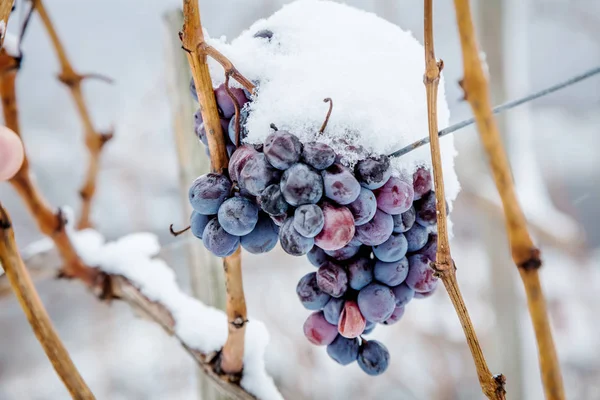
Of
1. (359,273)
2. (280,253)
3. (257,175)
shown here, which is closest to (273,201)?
(257,175)

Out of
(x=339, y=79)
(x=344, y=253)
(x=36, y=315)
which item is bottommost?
(x=36, y=315)

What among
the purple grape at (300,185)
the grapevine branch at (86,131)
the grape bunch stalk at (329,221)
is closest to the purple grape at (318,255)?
the grape bunch stalk at (329,221)

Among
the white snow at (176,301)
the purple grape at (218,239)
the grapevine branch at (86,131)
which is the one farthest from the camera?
the grapevine branch at (86,131)

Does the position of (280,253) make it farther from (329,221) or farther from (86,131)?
(329,221)

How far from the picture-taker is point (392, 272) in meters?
0.42

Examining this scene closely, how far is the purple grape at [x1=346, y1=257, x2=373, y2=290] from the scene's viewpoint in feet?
1.40

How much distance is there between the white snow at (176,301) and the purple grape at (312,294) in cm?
13

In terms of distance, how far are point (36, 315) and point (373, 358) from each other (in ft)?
1.12

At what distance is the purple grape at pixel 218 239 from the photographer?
1.20 ft

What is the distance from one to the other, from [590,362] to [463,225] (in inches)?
39.6

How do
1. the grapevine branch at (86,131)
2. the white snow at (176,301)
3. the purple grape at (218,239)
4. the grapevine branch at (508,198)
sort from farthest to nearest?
the grapevine branch at (86,131) < the white snow at (176,301) < the purple grape at (218,239) < the grapevine branch at (508,198)

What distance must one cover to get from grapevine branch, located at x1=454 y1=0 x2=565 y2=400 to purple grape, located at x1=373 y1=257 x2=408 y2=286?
14 centimetres

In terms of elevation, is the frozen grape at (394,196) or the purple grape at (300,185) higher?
the frozen grape at (394,196)

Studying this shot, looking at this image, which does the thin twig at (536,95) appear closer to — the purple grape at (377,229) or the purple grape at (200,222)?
the purple grape at (377,229)
